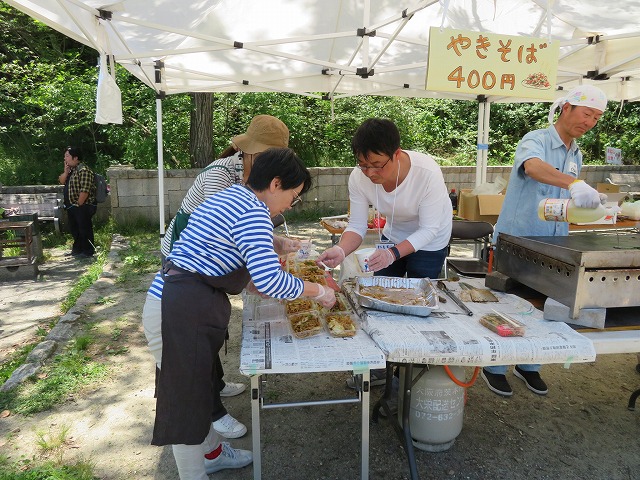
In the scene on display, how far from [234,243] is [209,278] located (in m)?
0.17

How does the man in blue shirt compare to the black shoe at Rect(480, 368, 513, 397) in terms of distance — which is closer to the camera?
the man in blue shirt

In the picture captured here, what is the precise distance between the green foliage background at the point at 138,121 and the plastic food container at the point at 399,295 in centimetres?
875

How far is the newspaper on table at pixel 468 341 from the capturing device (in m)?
1.71

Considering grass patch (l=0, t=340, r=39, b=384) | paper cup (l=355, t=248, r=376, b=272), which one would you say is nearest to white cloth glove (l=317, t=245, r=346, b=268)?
paper cup (l=355, t=248, r=376, b=272)

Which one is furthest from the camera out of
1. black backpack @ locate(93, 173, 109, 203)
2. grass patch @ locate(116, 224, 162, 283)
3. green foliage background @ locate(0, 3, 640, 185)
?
green foliage background @ locate(0, 3, 640, 185)

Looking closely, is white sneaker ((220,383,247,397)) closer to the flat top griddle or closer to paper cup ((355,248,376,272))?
paper cup ((355,248,376,272))

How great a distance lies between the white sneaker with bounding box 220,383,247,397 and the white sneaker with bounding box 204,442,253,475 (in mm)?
678

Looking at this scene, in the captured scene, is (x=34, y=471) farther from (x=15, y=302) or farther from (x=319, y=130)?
(x=319, y=130)

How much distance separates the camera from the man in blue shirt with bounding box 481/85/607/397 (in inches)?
93.7

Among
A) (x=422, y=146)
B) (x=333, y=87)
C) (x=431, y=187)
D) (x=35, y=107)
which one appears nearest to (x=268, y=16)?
(x=333, y=87)

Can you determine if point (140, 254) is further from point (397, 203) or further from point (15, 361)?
point (397, 203)

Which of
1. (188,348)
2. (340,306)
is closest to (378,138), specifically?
(340,306)

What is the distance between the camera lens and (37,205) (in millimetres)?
8312

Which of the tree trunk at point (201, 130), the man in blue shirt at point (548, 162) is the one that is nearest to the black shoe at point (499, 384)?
the man in blue shirt at point (548, 162)
